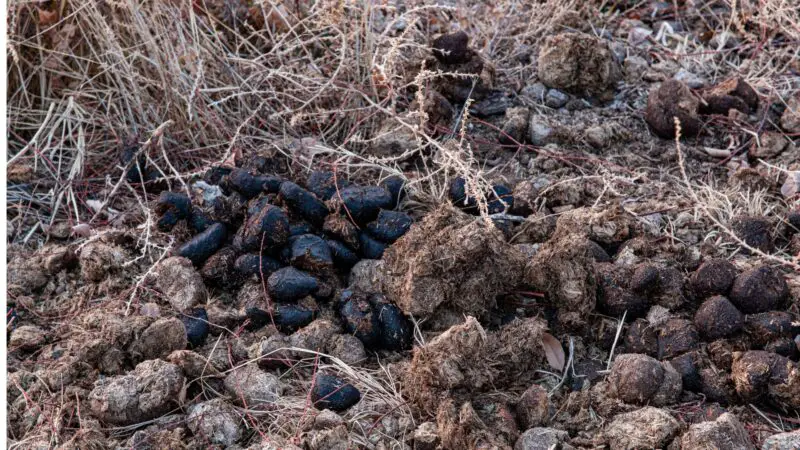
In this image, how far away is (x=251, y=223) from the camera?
10.6ft

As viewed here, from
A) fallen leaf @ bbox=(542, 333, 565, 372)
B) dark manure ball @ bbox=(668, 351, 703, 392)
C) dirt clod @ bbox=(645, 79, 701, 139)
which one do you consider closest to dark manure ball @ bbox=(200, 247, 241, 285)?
fallen leaf @ bbox=(542, 333, 565, 372)

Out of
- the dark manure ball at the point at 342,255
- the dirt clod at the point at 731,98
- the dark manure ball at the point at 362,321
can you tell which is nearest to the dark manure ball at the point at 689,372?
the dark manure ball at the point at 362,321

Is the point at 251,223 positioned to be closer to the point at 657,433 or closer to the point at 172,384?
the point at 172,384

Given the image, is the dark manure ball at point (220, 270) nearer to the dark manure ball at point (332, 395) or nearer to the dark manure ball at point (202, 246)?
the dark manure ball at point (202, 246)

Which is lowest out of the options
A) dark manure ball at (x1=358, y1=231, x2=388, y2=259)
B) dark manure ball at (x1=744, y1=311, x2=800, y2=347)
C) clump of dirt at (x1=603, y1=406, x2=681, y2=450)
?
dark manure ball at (x1=744, y1=311, x2=800, y2=347)

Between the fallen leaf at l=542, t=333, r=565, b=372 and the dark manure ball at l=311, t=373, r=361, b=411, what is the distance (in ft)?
2.25

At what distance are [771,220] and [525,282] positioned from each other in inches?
45.5

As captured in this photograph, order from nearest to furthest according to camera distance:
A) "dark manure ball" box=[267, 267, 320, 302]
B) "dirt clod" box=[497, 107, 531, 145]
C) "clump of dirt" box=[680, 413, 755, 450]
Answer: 1. "clump of dirt" box=[680, 413, 755, 450]
2. "dark manure ball" box=[267, 267, 320, 302]
3. "dirt clod" box=[497, 107, 531, 145]

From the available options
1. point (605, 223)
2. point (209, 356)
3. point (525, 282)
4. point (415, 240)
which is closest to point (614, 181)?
point (605, 223)

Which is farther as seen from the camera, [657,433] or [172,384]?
[172,384]

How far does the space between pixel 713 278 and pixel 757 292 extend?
6.0 inches

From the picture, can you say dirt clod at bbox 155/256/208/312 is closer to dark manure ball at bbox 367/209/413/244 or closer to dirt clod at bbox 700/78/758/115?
dark manure ball at bbox 367/209/413/244

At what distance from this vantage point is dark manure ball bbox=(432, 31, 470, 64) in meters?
4.16

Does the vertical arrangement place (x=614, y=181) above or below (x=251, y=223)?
below
